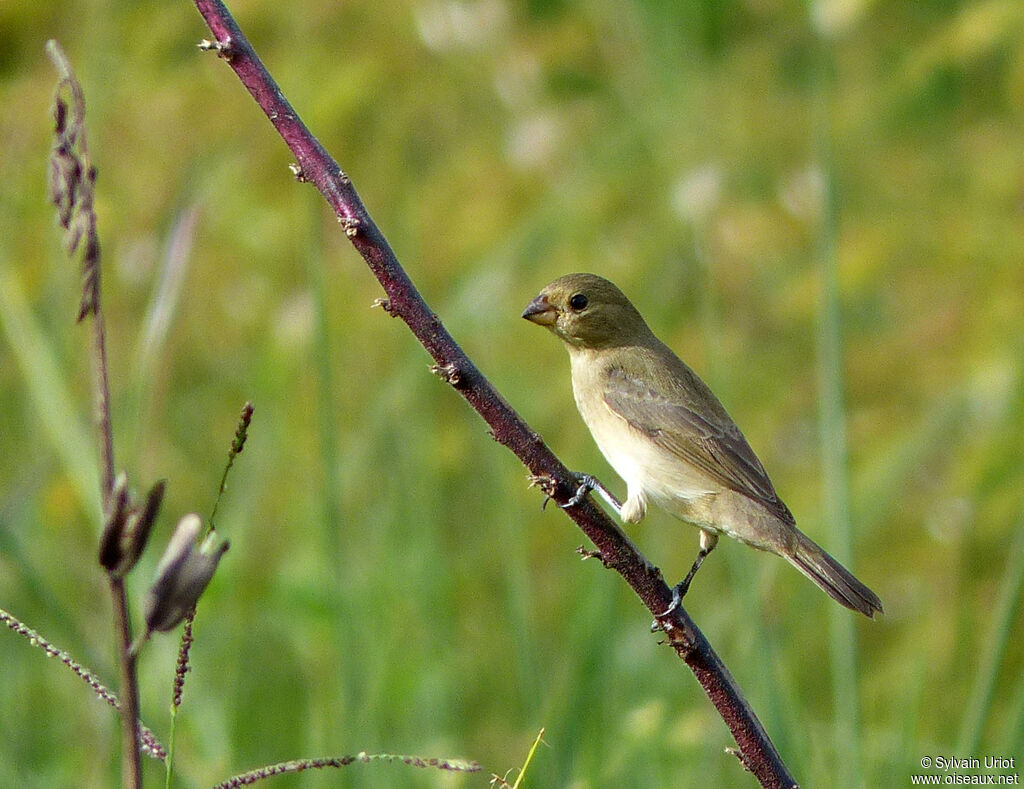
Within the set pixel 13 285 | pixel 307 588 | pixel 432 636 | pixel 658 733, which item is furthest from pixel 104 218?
pixel 658 733

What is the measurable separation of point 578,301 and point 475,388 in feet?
6.31

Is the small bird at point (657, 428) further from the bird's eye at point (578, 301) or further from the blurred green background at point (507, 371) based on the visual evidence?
the blurred green background at point (507, 371)

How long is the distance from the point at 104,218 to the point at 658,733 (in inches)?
104

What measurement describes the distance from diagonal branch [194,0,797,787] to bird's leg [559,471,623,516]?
0.01 meters

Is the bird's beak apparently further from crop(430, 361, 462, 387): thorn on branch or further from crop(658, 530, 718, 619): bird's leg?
crop(430, 361, 462, 387): thorn on branch

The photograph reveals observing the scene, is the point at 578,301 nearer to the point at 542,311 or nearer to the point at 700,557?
the point at 542,311

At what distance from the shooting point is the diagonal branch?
1.37 meters

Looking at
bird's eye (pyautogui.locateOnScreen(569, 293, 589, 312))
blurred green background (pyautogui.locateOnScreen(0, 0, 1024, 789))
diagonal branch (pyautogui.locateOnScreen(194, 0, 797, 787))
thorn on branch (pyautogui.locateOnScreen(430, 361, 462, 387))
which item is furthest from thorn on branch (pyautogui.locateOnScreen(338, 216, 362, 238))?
bird's eye (pyautogui.locateOnScreen(569, 293, 589, 312))

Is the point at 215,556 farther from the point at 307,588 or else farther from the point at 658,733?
the point at 307,588

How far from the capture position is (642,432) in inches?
132

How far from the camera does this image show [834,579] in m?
2.81

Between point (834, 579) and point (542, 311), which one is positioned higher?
point (542, 311)

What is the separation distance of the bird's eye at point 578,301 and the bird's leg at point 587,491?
1.86ft

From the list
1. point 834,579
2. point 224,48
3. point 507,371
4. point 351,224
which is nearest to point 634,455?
point 834,579
